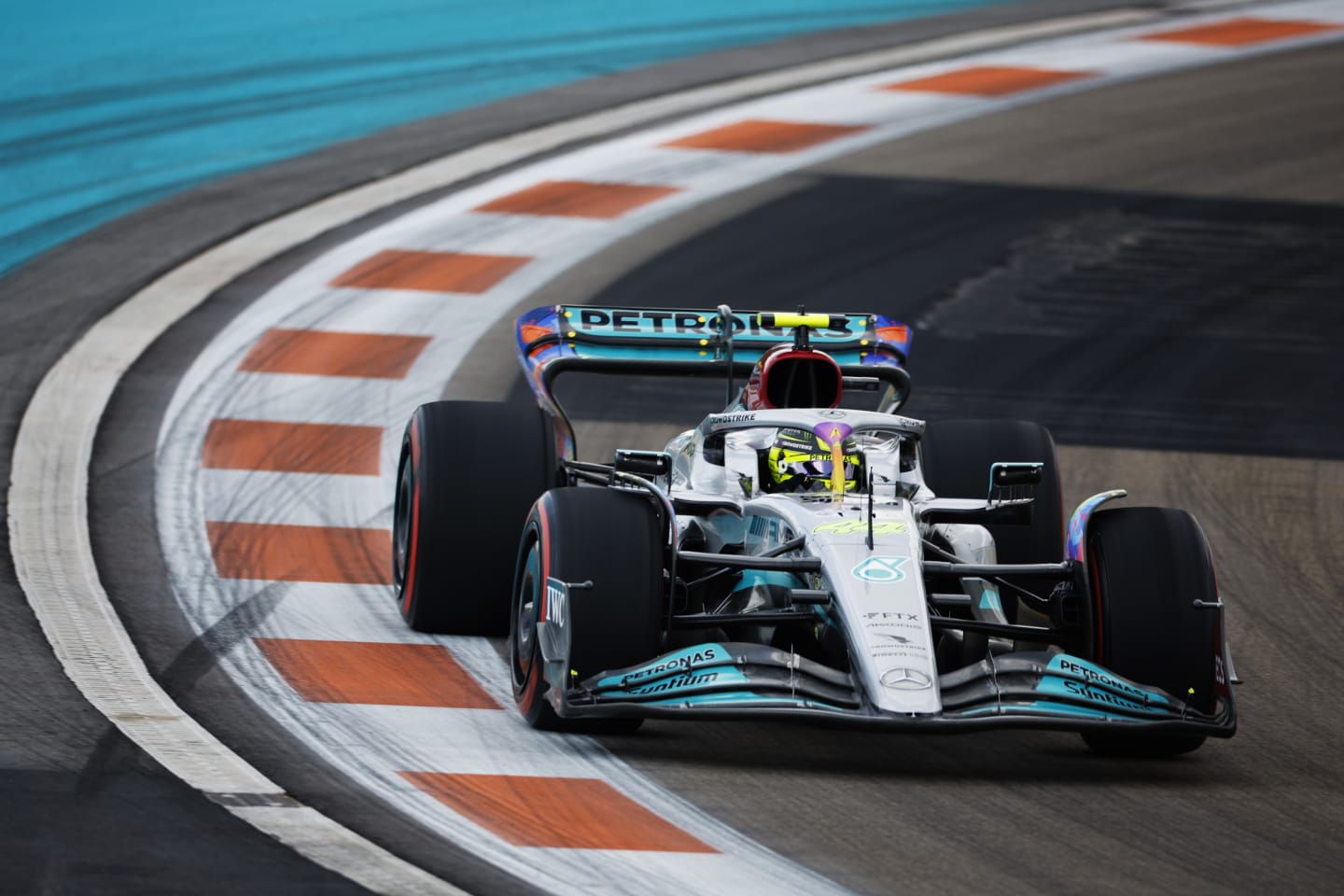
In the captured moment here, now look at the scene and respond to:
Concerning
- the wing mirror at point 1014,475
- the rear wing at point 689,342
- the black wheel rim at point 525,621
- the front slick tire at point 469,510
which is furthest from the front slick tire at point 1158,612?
the front slick tire at point 469,510

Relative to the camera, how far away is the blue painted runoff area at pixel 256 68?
67.1 feet

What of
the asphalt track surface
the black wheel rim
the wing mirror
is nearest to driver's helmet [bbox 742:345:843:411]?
the wing mirror

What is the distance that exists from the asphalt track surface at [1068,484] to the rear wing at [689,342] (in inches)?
88.8

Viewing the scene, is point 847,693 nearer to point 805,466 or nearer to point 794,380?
point 805,466

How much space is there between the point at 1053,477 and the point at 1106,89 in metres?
14.4

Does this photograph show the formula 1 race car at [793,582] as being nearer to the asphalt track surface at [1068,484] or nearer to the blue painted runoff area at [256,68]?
the asphalt track surface at [1068,484]

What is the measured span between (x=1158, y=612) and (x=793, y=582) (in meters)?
1.49

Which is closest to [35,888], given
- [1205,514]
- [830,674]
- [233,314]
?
[830,674]

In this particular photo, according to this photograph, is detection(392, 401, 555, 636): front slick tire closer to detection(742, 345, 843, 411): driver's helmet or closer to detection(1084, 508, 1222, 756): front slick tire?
detection(742, 345, 843, 411): driver's helmet

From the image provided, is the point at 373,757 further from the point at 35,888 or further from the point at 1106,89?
the point at 1106,89

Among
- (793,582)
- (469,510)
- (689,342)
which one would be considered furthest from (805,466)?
(689,342)

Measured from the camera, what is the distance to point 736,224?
20.0 m

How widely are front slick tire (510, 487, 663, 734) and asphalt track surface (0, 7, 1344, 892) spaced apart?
1.42 feet

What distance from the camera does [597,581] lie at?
346 inches
